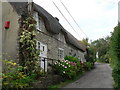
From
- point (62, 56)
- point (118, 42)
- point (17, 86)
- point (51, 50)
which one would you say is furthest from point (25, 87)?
point (62, 56)

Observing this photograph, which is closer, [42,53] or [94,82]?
[94,82]

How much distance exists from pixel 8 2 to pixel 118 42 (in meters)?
6.57

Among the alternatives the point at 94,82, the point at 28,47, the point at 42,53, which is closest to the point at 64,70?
the point at 42,53

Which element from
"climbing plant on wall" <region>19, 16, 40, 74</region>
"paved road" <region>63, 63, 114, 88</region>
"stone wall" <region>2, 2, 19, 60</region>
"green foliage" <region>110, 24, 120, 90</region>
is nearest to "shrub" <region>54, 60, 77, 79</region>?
"paved road" <region>63, 63, 114, 88</region>

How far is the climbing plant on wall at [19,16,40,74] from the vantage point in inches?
312

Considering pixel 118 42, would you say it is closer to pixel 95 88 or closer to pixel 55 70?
pixel 95 88

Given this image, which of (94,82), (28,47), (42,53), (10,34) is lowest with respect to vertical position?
(94,82)

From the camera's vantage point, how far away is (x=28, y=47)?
8016 millimetres

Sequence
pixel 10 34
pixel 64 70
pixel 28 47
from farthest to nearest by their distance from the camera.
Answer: pixel 64 70 → pixel 10 34 → pixel 28 47

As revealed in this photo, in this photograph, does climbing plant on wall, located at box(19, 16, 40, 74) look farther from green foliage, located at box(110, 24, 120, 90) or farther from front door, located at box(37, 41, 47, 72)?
green foliage, located at box(110, 24, 120, 90)

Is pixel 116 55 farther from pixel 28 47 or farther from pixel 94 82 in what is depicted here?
pixel 28 47

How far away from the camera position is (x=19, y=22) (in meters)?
8.83

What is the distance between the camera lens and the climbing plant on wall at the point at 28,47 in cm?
792

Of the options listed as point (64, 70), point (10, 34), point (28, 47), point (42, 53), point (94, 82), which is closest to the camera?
point (28, 47)
